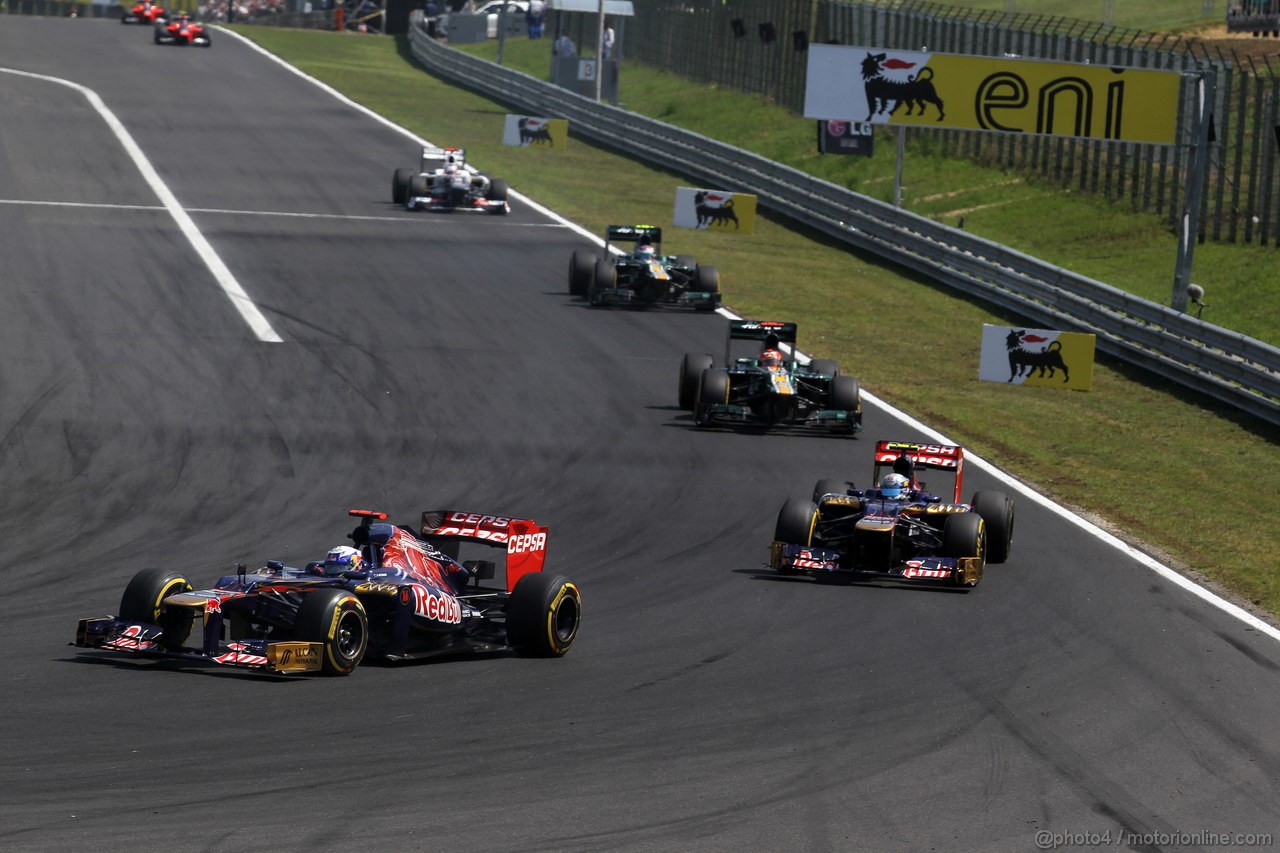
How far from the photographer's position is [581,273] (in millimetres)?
33625

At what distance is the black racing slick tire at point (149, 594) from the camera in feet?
41.8

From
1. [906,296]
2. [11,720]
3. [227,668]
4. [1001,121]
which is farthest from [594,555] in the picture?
[1001,121]

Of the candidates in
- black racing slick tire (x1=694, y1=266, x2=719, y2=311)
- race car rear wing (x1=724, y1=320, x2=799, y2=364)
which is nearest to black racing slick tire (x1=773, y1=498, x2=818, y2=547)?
race car rear wing (x1=724, y1=320, x2=799, y2=364)

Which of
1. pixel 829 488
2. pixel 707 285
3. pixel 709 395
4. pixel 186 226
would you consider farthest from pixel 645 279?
pixel 829 488

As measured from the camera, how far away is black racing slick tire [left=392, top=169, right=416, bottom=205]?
141ft

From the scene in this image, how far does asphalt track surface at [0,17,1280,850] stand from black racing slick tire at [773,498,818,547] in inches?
Result: 18.2

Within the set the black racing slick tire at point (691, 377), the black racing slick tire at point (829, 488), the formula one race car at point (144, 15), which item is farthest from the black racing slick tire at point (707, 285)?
the formula one race car at point (144, 15)

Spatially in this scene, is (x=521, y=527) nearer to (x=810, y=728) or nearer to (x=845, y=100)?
(x=810, y=728)

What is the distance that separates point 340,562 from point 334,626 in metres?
0.92

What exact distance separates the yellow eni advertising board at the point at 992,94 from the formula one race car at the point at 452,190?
746 cm

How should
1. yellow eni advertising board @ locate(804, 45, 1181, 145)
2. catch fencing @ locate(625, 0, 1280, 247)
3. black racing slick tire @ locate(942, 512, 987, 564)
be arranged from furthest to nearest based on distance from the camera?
1. catch fencing @ locate(625, 0, 1280, 247)
2. yellow eni advertising board @ locate(804, 45, 1181, 145)
3. black racing slick tire @ locate(942, 512, 987, 564)

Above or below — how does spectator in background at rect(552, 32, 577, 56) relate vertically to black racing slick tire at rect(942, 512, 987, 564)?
above

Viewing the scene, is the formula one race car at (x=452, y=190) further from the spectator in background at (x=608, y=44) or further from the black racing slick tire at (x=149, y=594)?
the black racing slick tire at (x=149, y=594)

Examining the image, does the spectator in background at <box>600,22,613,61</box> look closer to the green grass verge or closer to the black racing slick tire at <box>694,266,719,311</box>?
the green grass verge
